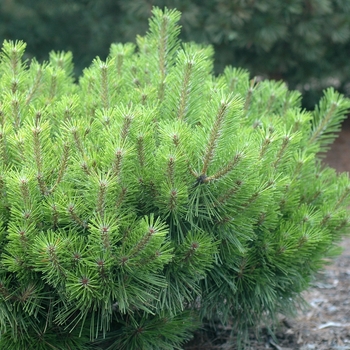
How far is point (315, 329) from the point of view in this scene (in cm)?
326

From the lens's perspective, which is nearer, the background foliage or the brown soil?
the brown soil

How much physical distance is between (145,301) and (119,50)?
142cm

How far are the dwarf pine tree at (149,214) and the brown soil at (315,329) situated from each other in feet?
1.48

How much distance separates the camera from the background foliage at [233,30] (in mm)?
5477

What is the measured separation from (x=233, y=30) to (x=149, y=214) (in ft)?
12.3

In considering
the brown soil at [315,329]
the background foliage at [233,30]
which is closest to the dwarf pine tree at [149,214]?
the brown soil at [315,329]

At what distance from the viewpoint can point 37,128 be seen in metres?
1.97

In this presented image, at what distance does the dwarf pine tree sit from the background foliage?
10.1ft

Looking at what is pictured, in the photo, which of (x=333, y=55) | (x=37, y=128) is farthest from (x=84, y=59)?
(x=37, y=128)

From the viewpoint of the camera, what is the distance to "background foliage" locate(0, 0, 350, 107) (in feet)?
18.0

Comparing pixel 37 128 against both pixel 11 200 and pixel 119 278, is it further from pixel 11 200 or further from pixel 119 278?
pixel 119 278

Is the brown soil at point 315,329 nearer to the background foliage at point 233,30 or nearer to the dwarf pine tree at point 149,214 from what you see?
the dwarf pine tree at point 149,214

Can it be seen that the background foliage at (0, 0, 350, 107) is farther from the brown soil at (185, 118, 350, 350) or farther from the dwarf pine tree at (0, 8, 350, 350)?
the dwarf pine tree at (0, 8, 350, 350)

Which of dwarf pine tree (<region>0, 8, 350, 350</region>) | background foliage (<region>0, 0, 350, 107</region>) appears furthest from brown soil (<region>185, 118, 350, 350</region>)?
background foliage (<region>0, 0, 350, 107</region>)
